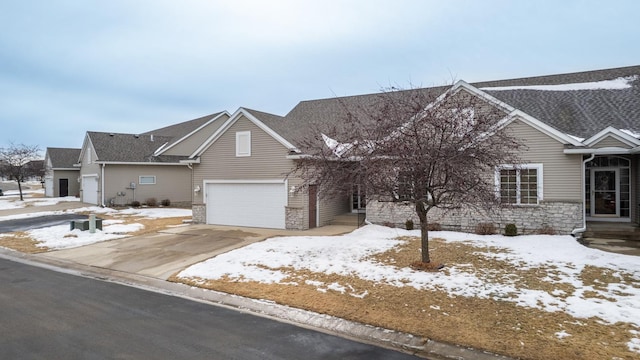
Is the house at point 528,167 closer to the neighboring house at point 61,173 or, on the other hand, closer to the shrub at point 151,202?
the shrub at point 151,202

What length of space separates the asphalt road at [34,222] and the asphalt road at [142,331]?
12807mm

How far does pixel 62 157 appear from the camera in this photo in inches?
1555

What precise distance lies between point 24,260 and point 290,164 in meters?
9.52

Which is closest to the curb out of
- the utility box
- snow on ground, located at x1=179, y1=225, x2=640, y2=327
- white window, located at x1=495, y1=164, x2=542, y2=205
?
snow on ground, located at x1=179, y1=225, x2=640, y2=327

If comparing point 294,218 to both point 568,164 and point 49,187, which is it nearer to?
point 568,164

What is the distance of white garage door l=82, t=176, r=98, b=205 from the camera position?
29.4 m

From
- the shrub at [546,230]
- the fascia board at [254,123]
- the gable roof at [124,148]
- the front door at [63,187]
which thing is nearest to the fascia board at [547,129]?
the shrub at [546,230]

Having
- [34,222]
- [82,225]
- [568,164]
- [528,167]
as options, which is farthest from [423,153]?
[34,222]

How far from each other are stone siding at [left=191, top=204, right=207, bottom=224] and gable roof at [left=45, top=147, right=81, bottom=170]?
2838cm

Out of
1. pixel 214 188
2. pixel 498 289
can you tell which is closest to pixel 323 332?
pixel 498 289

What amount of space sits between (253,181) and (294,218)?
2.65 meters

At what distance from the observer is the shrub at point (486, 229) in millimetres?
13648

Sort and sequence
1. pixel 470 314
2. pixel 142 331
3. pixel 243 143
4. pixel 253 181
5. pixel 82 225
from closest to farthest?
1. pixel 142 331
2. pixel 470 314
3. pixel 82 225
4. pixel 253 181
5. pixel 243 143

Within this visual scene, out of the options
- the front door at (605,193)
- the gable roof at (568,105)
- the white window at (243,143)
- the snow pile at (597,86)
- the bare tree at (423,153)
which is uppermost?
the snow pile at (597,86)
